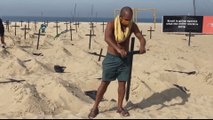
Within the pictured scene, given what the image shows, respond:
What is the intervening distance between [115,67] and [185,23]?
64.5ft

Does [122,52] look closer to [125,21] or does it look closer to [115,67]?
[115,67]

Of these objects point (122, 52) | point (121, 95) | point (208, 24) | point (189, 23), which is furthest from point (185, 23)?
point (122, 52)

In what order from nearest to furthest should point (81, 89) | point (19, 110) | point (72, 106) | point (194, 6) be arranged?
point (19, 110) < point (72, 106) < point (81, 89) < point (194, 6)

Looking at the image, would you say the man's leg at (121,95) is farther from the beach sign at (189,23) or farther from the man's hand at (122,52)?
the beach sign at (189,23)

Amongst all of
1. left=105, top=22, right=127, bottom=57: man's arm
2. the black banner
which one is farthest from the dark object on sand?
the black banner

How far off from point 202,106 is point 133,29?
6.80 feet

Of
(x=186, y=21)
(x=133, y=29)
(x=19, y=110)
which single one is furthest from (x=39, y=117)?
(x=186, y=21)

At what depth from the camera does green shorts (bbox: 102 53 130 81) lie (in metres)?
6.83

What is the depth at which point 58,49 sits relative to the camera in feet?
52.2

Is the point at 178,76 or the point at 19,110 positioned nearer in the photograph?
the point at 19,110

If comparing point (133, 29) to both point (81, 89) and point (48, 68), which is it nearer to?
point (81, 89)

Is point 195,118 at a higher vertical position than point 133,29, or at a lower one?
lower

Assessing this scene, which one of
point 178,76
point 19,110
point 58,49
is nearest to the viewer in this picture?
point 19,110

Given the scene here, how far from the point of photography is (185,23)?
25891mm
